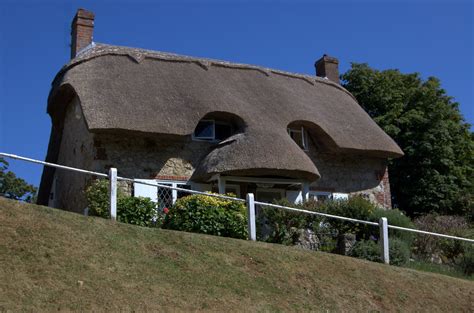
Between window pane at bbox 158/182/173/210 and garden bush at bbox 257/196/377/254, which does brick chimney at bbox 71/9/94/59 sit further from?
garden bush at bbox 257/196/377/254

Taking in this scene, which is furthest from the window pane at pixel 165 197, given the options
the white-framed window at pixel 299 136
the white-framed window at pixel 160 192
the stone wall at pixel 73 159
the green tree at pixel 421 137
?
the green tree at pixel 421 137

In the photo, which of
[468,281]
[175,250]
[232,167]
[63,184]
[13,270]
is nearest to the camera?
[13,270]

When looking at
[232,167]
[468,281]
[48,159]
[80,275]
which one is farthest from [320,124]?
[80,275]

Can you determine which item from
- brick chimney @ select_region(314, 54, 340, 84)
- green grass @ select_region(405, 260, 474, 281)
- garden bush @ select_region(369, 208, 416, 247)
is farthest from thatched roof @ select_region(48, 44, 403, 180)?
green grass @ select_region(405, 260, 474, 281)

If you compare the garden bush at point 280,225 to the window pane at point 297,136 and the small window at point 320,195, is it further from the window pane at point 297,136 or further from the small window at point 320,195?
the window pane at point 297,136

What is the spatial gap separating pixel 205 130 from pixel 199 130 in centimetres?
18

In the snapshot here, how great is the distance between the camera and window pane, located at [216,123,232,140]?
18531mm

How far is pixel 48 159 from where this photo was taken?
2072 centimetres

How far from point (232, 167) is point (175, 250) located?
5.94m

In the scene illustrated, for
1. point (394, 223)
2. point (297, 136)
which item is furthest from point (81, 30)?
point (394, 223)

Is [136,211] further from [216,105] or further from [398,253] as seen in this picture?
[216,105]

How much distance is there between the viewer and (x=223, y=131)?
18.6 m

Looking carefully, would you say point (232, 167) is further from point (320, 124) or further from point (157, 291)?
point (157, 291)

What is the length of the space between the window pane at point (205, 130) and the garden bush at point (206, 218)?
5.16 m
